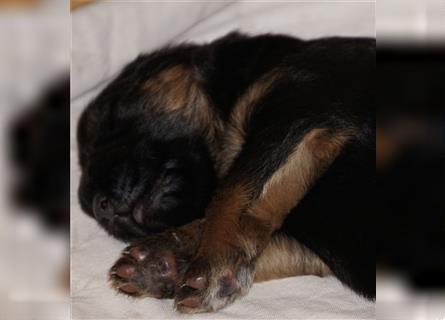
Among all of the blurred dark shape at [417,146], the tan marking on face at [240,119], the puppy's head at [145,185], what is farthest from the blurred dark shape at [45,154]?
the tan marking on face at [240,119]

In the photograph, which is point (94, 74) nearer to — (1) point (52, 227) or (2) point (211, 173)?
(2) point (211, 173)

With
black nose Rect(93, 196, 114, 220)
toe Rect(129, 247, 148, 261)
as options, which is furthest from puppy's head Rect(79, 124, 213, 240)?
toe Rect(129, 247, 148, 261)

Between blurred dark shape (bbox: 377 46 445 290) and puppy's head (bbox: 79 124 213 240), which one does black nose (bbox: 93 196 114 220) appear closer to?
puppy's head (bbox: 79 124 213 240)

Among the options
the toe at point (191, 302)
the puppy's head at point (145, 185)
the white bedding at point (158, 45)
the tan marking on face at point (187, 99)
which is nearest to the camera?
the toe at point (191, 302)

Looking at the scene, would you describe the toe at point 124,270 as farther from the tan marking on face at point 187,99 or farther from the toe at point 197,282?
the tan marking on face at point 187,99

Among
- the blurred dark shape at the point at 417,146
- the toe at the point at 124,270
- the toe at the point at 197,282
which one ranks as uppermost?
the blurred dark shape at the point at 417,146

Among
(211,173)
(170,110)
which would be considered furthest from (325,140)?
(170,110)
